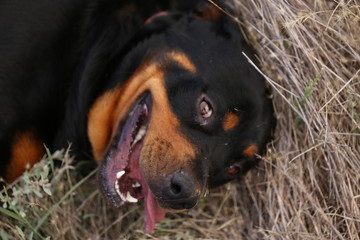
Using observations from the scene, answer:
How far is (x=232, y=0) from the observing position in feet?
10.7

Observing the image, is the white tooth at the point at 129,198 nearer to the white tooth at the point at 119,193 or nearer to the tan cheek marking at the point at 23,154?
the white tooth at the point at 119,193

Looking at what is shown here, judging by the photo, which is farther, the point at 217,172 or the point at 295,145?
the point at 295,145

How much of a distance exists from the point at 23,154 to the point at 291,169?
4.59 feet

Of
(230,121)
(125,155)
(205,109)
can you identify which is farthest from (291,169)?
(125,155)

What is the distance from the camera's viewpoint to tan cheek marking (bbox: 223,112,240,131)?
256cm

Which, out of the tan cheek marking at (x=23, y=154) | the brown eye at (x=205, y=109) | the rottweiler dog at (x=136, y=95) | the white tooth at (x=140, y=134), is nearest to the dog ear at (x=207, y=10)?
the rottweiler dog at (x=136, y=95)

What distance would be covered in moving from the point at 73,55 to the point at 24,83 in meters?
0.28

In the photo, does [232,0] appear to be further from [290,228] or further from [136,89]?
[290,228]

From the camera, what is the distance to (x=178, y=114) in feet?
8.18

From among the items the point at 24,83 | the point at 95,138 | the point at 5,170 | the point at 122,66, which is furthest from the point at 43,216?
the point at 122,66

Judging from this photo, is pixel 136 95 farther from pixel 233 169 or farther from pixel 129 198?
pixel 233 169

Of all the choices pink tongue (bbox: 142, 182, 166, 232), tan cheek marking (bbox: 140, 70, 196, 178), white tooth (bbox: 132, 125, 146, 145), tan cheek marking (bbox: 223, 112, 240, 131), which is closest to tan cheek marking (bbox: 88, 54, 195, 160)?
tan cheek marking (bbox: 140, 70, 196, 178)

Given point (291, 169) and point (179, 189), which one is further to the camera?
point (291, 169)

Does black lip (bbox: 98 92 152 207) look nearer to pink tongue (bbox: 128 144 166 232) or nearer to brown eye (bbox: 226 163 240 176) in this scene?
pink tongue (bbox: 128 144 166 232)
